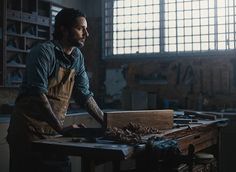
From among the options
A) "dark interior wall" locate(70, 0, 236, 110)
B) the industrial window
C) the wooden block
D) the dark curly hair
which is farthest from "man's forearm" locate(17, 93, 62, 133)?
the industrial window

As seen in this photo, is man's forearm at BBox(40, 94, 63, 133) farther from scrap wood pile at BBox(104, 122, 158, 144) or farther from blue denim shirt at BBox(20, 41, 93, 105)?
scrap wood pile at BBox(104, 122, 158, 144)

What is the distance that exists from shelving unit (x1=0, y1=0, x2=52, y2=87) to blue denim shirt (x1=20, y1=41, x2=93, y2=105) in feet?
5.52

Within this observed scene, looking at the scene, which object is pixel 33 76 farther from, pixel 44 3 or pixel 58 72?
pixel 44 3

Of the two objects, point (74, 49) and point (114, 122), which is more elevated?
point (74, 49)

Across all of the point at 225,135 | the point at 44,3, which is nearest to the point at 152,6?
the point at 44,3

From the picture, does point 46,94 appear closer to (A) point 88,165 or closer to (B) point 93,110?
(B) point 93,110

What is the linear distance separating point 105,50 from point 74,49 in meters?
2.99

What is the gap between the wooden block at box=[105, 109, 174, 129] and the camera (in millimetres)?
2135

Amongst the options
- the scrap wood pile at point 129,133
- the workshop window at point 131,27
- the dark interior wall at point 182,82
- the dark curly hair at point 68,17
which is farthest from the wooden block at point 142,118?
the workshop window at point 131,27

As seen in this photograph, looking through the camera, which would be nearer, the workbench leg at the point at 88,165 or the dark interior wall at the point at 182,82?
the workbench leg at the point at 88,165

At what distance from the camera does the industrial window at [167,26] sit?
4.70m

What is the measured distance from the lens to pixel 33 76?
6.41 feet

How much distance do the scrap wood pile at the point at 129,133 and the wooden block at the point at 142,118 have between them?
2.0 inches

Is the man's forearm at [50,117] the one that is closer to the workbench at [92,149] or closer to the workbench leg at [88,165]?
the workbench at [92,149]
